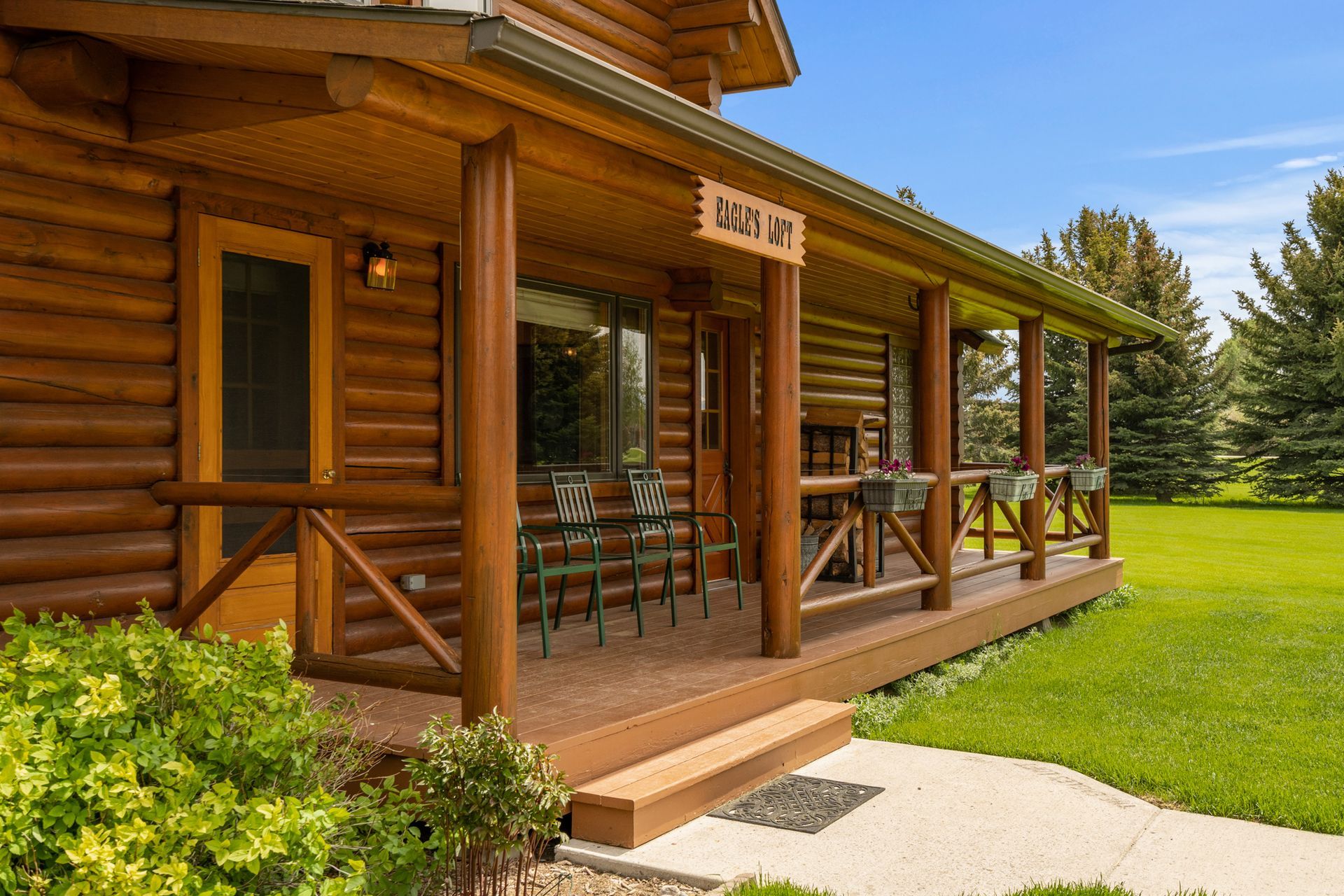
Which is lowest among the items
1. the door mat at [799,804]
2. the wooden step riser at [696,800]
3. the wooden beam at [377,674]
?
the door mat at [799,804]

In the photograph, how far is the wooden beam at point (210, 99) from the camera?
3729 millimetres

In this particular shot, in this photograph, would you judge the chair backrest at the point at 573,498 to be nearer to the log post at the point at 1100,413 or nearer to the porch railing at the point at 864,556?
the porch railing at the point at 864,556

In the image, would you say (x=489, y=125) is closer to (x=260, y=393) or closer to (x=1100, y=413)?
(x=260, y=393)

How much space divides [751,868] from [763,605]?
213 centimetres

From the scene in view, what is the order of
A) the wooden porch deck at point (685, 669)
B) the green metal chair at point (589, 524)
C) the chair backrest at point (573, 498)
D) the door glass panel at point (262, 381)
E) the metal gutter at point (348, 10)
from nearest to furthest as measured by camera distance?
the metal gutter at point (348, 10) → the wooden porch deck at point (685, 669) → the door glass panel at point (262, 381) → the green metal chair at point (589, 524) → the chair backrest at point (573, 498)

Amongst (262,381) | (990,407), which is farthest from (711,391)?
(990,407)

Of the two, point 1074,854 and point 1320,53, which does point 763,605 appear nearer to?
point 1074,854

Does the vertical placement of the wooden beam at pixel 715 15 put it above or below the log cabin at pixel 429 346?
above

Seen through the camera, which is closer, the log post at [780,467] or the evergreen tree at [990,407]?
the log post at [780,467]

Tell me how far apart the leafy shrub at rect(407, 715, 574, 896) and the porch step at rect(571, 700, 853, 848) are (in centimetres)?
75

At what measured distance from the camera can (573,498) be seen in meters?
6.63

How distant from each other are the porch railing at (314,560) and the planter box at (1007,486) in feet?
16.5

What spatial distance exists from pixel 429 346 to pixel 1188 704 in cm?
468

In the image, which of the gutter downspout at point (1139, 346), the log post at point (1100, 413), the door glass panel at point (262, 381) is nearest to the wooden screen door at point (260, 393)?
the door glass panel at point (262, 381)
